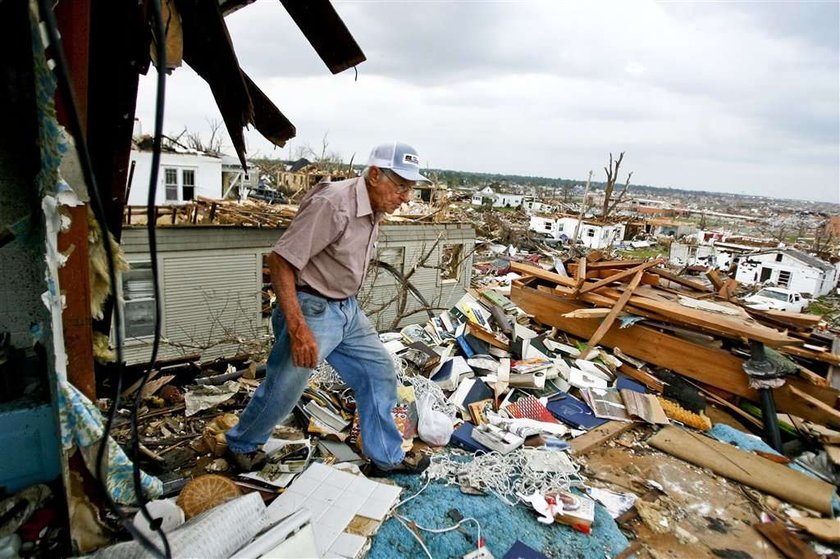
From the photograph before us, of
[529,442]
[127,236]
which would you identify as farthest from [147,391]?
[127,236]

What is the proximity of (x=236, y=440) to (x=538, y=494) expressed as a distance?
6.32ft

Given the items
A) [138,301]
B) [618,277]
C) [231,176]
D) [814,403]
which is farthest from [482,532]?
[231,176]

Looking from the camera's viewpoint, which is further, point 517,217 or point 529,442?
point 517,217

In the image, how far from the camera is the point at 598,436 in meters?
4.00

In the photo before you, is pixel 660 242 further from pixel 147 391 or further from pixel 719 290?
pixel 147 391

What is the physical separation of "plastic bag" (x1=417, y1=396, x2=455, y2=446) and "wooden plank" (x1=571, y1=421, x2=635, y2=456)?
1.01 meters

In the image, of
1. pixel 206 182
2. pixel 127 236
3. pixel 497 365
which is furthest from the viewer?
pixel 206 182

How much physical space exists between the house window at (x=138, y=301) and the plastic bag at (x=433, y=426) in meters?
9.22

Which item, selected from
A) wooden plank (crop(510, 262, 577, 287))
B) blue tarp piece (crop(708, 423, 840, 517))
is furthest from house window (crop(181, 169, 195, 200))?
blue tarp piece (crop(708, 423, 840, 517))

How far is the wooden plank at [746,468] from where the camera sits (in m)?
3.41

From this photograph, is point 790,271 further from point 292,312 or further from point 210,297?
point 292,312

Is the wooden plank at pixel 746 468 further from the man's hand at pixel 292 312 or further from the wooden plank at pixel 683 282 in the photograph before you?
the man's hand at pixel 292 312

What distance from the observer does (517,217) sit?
50.1m

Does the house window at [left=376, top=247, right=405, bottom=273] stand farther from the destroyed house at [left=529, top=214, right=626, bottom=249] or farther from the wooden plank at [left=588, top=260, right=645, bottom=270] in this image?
the destroyed house at [left=529, top=214, right=626, bottom=249]
